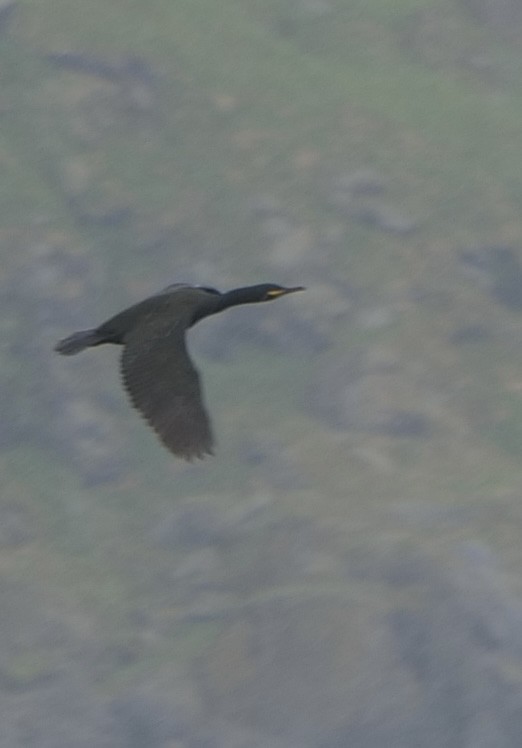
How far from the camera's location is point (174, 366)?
1201 inches

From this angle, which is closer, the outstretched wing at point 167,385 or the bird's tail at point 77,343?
the outstretched wing at point 167,385

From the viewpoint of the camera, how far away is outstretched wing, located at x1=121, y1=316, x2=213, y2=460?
2973 centimetres

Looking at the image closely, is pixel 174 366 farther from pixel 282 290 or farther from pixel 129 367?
pixel 282 290

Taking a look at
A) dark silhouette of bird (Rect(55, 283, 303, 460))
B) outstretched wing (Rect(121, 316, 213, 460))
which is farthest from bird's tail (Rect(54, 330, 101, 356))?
outstretched wing (Rect(121, 316, 213, 460))

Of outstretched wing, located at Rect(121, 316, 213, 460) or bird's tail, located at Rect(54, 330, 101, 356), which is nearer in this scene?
outstretched wing, located at Rect(121, 316, 213, 460)

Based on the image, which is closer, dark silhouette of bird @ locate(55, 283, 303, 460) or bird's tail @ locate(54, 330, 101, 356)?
dark silhouette of bird @ locate(55, 283, 303, 460)

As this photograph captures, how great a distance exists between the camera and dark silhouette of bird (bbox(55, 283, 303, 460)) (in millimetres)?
29797

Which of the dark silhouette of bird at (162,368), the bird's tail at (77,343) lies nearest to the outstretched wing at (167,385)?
the dark silhouette of bird at (162,368)

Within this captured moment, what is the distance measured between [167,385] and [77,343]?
1.41 m

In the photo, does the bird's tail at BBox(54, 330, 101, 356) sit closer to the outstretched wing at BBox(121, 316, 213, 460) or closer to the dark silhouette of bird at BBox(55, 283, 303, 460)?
the dark silhouette of bird at BBox(55, 283, 303, 460)

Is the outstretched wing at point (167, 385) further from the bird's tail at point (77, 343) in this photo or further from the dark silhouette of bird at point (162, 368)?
the bird's tail at point (77, 343)

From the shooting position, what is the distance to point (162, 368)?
1200 inches

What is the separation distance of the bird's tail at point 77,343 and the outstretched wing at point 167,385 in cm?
50

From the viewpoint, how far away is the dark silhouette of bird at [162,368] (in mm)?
29797
